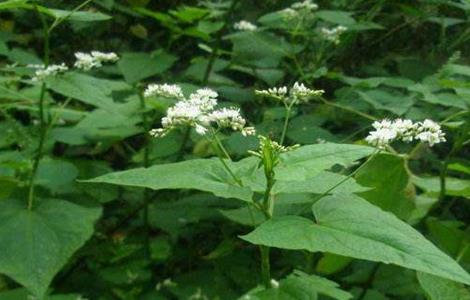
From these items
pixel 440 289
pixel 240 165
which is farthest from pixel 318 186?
pixel 440 289

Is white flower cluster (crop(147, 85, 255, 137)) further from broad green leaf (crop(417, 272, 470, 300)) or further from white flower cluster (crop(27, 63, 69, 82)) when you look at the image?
white flower cluster (crop(27, 63, 69, 82))

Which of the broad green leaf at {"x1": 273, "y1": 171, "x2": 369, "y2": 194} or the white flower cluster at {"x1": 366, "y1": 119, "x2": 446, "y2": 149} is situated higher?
the white flower cluster at {"x1": 366, "y1": 119, "x2": 446, "y2": 149}

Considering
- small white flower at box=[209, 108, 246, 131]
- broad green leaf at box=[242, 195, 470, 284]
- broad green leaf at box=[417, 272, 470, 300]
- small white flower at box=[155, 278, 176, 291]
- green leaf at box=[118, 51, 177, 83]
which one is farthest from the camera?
green leaf at box=[118, 51, 177, 83]

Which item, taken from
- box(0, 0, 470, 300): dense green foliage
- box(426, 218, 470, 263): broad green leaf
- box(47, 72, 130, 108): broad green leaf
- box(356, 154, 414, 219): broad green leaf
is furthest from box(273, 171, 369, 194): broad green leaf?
box(47, 72, 130, 108): broad green leaf

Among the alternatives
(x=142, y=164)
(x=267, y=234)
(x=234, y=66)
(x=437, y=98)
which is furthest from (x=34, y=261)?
(x=234, y=66)

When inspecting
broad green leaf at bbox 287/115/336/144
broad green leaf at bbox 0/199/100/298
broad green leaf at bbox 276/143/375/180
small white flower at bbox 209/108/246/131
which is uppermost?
small white flower at bbox 209/108/246/131

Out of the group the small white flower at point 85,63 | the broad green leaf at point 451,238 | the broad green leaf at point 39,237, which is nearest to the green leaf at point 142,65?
the small white flower at point 85,63

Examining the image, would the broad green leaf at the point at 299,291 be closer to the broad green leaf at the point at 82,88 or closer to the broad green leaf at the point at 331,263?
the broad green leaf at the point at 331,263
